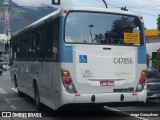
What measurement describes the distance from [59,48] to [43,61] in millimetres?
1792

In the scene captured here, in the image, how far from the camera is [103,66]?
1020 centimetres

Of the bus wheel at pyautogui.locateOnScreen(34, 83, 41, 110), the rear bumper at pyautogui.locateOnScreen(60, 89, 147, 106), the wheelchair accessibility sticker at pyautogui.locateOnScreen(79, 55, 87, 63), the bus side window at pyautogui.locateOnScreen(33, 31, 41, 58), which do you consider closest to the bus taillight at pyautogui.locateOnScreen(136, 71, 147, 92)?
the rear bumper at pyautogui.locateOnScreen(60, 89, 147, 106)

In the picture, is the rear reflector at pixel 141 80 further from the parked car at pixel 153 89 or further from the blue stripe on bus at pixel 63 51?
the parked car at pixel 153 89

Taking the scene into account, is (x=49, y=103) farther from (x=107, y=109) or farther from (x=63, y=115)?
(x=107, y=109)

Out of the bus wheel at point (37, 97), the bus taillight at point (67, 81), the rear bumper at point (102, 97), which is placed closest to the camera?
the rear bumper at point (102, 97)

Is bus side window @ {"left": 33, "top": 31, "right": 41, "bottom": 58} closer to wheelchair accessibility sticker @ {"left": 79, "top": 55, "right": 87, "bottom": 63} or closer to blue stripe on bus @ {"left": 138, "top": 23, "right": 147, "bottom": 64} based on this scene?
wheelchair accessibility sticker @ {"left": 79, "top": 55, "right": 87, "bottom": 63}

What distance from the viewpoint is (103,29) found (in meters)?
10.4

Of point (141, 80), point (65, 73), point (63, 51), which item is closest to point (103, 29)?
point (63, 51)

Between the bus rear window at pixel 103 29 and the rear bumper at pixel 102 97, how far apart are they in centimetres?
142

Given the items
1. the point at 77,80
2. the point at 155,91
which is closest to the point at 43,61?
the point at 77,80

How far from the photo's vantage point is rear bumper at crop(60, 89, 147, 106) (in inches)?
382

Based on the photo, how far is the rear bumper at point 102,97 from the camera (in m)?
9.70

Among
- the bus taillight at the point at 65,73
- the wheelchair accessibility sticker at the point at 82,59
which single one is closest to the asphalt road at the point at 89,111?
the bus taillight at the point at 65,73

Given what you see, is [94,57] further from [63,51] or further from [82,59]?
[63,51]
